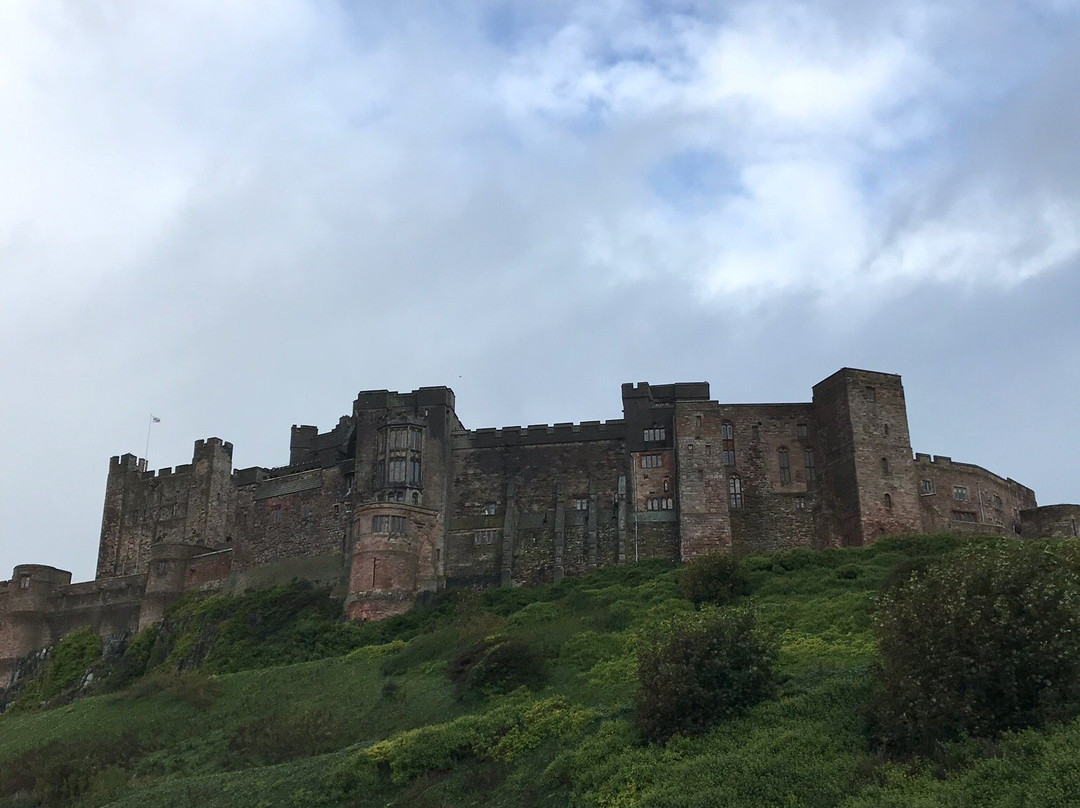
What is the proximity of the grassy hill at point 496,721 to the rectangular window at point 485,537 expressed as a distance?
5350 mm

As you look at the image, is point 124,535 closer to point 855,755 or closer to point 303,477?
point 303,477

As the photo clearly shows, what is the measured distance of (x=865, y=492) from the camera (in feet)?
192

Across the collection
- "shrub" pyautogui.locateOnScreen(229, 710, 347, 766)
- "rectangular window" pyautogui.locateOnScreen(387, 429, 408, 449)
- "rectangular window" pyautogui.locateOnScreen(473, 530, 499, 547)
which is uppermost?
"rectangular window" pyautogui.locateOnScreen(387, 429, 408, 449)

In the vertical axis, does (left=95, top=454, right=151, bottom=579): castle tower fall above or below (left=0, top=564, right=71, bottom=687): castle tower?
above

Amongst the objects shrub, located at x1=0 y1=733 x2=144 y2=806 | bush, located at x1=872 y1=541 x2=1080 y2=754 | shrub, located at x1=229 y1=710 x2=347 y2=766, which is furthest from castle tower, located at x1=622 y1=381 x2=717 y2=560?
bush, located at x1=872 y1=541 x2=1080 y2=754

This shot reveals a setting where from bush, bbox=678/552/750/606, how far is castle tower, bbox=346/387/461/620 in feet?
54.2

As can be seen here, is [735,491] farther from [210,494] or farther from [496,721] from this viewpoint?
[210,494]

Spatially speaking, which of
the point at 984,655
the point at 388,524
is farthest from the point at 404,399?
the point at 984,655

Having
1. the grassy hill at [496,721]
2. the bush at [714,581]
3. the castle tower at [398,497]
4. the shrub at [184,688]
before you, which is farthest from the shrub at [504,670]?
the castle tower at [398,497]

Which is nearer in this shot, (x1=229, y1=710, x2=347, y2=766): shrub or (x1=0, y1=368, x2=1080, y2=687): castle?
(x1=229, y1=710, x2=347, y2=766): shrub

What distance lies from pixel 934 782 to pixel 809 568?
95.7ft

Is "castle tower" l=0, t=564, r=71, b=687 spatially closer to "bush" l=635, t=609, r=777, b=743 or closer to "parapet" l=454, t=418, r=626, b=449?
"parapet" l=454, t=418, r=626, b=449

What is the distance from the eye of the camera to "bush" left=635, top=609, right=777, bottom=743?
30.2 m

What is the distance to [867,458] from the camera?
59.0 meters
